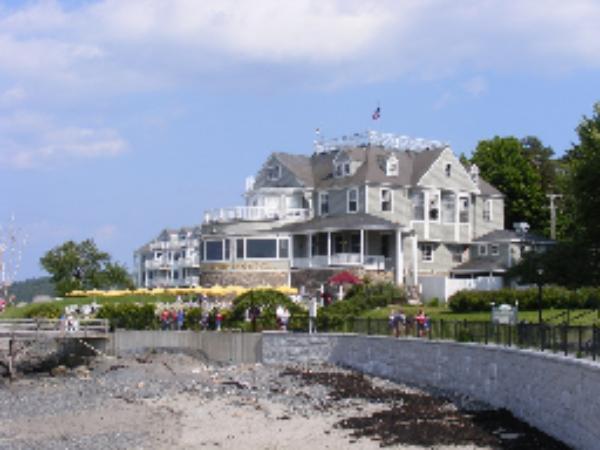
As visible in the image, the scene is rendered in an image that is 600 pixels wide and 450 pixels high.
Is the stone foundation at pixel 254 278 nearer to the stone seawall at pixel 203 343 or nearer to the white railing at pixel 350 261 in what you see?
the white railing at pixel 350 261

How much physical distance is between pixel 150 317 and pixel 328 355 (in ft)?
42.1

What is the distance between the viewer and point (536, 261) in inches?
1409

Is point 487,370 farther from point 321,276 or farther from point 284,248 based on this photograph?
point 284,248

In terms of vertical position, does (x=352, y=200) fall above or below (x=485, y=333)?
above

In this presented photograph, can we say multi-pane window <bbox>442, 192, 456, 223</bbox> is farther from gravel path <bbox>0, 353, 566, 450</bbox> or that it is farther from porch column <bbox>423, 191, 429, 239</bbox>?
gravel path <bbox>0, 353, 566, 450</bbox>

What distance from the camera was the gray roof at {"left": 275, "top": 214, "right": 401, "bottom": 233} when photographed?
60319 mm

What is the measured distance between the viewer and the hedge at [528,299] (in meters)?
44.7

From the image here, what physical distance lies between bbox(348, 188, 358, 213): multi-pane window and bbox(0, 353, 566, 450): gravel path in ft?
65.6

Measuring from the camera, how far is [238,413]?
3309 cm

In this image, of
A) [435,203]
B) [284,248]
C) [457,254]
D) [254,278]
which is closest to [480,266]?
[457,254]

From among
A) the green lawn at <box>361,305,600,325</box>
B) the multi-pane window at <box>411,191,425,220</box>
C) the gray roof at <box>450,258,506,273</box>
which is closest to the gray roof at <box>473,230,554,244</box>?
the gray roof at <box>450,258,506,273</box>

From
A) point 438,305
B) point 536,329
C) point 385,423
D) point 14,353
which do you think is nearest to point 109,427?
point 385,423

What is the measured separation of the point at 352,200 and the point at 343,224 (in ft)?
11.9

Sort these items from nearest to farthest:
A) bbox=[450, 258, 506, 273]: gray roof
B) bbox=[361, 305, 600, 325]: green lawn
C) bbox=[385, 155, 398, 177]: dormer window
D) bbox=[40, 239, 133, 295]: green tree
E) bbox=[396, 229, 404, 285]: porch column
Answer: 1. bbox=[361, 305, 600, 325]: green lawn
2. bbox=[396, 229, 404, 285]: porch column
3. bbox=[450, 258, 506, 273]: gray roof
4. bbox=[385, 155, 398, 177]: dormer window
5. bbox=[40, 239, 133, 295]: green tree
